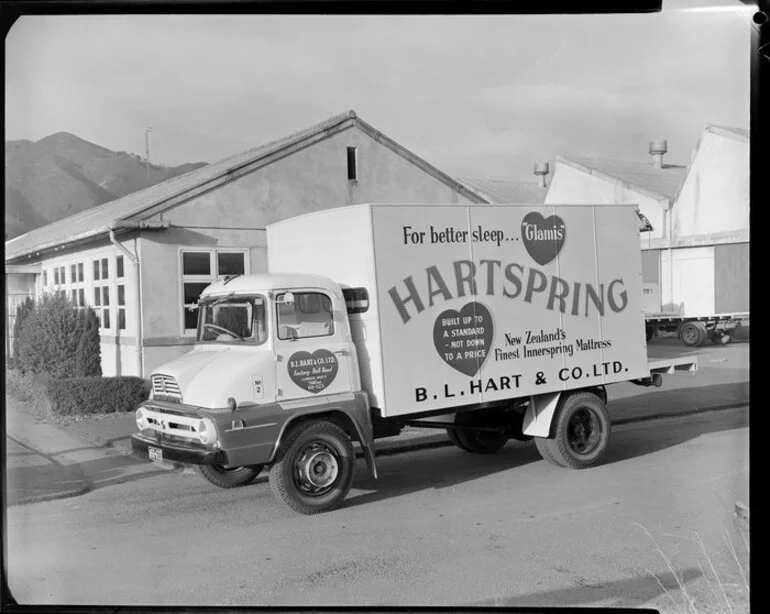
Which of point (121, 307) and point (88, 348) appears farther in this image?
point (121, 307)

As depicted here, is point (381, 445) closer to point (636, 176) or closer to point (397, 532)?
point (397, 532)

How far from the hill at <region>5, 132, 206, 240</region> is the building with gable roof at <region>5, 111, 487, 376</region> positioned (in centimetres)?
101

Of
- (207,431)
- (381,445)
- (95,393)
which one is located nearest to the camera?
(207,431)

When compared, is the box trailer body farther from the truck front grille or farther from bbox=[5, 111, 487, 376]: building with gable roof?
bbox=[5, 111, 487, 376]: building with gable roof

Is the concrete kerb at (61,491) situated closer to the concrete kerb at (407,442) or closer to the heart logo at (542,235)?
the concrete kerb at (407,442)

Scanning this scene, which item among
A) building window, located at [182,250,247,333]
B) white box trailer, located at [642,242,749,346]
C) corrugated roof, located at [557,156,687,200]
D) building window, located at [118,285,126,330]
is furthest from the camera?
white box trailer, located at [642,242,749,346]

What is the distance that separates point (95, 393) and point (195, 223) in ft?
8.53

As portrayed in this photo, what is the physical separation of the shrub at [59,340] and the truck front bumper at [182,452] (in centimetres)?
187

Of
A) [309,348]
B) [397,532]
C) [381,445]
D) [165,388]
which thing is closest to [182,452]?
[165,388]

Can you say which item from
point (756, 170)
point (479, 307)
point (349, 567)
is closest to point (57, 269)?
point (479, 307)

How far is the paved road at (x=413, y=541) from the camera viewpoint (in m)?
4.81

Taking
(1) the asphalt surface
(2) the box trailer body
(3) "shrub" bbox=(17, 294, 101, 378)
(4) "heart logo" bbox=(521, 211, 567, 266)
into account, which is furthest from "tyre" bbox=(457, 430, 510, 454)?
(3) "shrub" bbox=(17, 294, 101, 378)

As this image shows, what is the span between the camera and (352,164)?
34.4ft

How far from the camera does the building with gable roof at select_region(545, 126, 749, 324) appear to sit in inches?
572
